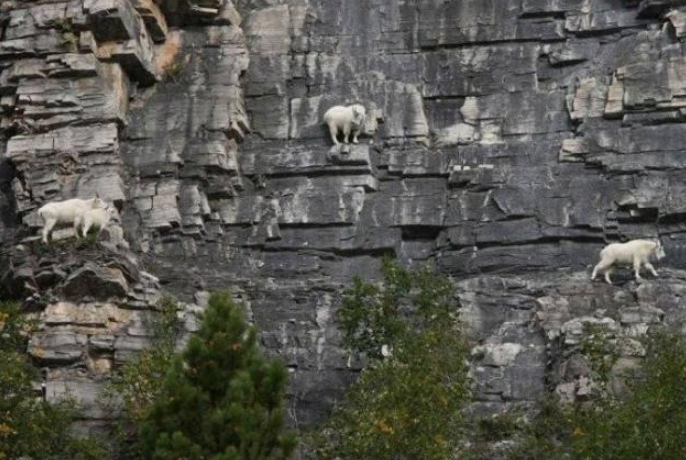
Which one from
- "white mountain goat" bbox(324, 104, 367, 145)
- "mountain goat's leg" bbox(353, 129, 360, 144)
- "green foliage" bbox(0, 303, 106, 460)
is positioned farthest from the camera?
"mountain goat's leg" bbox(353, 129, 360, 144)

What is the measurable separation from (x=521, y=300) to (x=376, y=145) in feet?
21.7

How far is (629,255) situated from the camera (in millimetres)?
35156

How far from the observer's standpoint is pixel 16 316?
108 feet

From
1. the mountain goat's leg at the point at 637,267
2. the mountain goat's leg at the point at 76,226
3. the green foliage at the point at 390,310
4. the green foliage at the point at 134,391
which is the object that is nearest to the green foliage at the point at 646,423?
the green foliage at the point at 390,310

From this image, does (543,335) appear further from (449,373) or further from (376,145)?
(376,145)

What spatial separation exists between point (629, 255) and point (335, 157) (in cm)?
825

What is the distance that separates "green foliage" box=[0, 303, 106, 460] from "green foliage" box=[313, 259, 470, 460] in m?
4.75

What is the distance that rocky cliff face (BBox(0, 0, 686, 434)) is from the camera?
3503 centimetres

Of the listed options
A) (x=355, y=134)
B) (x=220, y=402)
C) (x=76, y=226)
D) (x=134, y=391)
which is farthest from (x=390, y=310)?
(x=355, y=134)

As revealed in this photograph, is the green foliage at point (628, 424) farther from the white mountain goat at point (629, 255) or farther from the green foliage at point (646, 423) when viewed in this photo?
the white mountain goat at point (629, 255)

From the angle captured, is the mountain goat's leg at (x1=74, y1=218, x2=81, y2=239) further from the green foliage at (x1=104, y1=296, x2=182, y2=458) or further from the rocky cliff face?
the green foliage at (x1=104, y1=296, x2=182, y2=458)

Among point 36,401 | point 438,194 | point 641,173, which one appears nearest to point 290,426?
point 36,401

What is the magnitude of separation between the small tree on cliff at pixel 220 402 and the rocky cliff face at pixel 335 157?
6568 millimetres

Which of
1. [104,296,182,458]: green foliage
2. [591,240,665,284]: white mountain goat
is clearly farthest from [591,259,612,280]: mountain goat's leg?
[104,296,182,458]: green foliage
